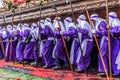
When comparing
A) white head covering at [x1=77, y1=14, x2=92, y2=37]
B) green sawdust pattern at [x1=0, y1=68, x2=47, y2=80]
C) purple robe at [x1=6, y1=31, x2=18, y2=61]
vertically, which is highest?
white head covering at [x1=77, y1=14, x2=92, y2=37]

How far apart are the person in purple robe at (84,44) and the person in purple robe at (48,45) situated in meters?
1.77

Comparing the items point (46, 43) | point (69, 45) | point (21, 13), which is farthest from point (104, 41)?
point (21, 13)

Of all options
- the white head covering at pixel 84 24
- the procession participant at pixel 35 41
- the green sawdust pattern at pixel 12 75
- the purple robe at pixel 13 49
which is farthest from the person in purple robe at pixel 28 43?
the white head covering at pixel 84 24

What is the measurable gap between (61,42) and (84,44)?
1497mm

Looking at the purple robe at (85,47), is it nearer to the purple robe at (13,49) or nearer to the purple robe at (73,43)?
the purple robe at (73,43)

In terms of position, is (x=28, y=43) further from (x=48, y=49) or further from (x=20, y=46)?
(x=48, y=49)

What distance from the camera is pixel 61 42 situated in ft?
43.1

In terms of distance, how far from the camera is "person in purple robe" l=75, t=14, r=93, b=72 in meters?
11.7

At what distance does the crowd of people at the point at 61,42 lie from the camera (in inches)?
433

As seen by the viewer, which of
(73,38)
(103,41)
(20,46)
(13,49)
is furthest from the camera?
(13,49)

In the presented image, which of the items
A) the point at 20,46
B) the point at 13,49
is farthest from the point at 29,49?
the point at 13,49

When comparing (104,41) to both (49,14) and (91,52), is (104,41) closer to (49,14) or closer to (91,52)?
(91,52)

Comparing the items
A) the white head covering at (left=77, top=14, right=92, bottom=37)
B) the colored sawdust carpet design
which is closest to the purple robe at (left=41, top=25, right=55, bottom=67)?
the colored sawdust carpet design

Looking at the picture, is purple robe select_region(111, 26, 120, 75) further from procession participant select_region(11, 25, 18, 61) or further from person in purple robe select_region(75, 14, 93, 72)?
procession participant select_region(11, 25, 18, 61)
